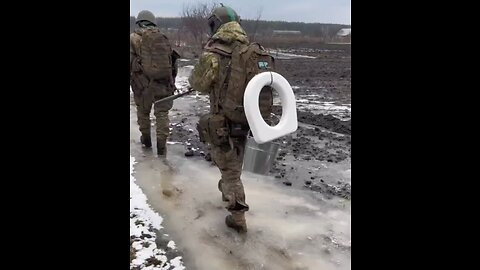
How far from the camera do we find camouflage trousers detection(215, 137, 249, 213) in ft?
13.4

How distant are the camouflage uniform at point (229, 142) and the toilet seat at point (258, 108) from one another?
44cm

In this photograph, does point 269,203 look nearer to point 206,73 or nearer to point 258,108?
point 258,108

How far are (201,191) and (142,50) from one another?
219 cm

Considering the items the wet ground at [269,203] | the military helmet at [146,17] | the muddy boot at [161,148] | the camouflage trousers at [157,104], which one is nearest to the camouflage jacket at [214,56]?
the wet ground at [269,203]

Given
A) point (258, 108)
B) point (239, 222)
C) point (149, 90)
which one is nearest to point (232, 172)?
point (239, 222)

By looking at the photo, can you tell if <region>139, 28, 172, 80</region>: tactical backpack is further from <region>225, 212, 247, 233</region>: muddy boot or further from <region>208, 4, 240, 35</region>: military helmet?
<region>225, 212, 247, 233</region>: muddy boot

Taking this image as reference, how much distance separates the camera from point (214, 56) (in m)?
3.95

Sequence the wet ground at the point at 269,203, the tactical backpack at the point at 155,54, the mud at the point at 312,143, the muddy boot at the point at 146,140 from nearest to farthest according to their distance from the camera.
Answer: the wet ground at the point at 269,203 → the mud at the point at 312,143 → the tactical backpack at the point at 155,54 → the muddy boot at the point at 146,140

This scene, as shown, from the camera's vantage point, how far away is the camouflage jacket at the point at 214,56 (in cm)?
394

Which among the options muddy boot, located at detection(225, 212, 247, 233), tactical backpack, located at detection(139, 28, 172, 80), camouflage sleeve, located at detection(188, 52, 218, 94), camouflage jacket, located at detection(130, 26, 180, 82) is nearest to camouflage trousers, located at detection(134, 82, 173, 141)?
tactical backpack, located at detection(139, 28, 172, 80)

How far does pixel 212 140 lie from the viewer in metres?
4.16

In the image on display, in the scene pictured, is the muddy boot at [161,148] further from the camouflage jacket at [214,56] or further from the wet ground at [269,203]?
the camouflage jacket at [214,56]
